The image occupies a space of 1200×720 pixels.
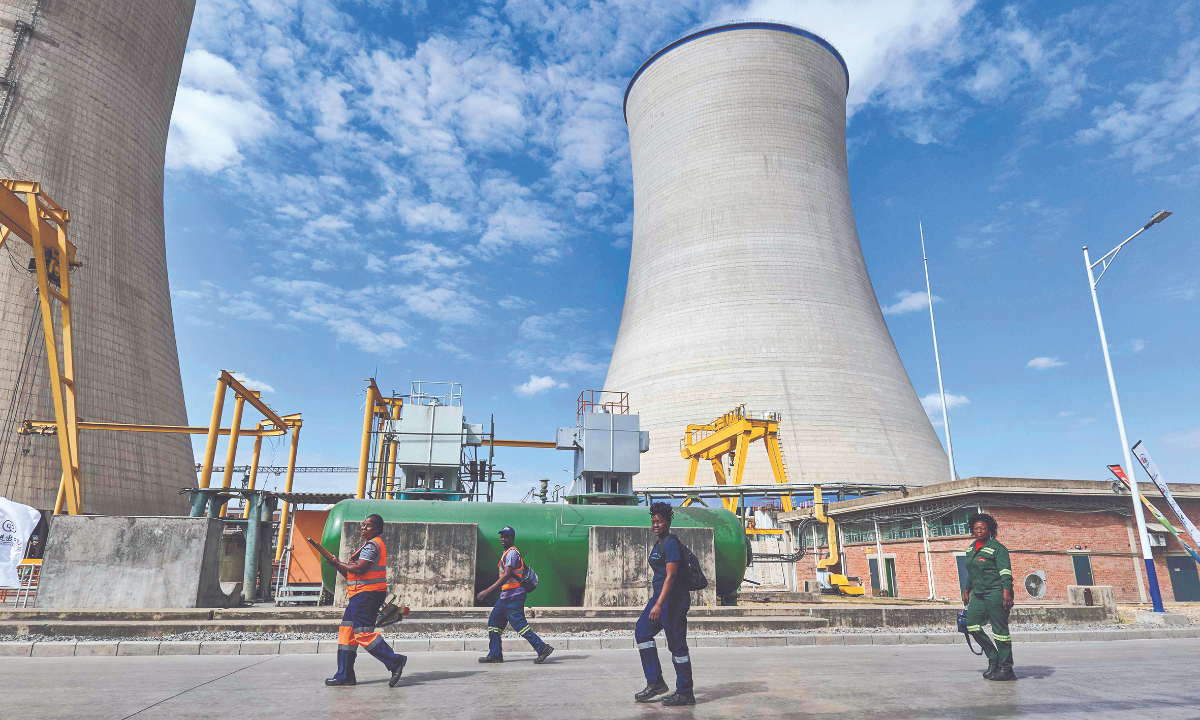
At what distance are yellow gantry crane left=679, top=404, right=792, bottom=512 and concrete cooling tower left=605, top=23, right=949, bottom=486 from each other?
35.0 inches

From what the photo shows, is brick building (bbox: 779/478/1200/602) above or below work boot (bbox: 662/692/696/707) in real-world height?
above

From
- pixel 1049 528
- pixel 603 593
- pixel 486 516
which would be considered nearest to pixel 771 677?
pixel 603 593

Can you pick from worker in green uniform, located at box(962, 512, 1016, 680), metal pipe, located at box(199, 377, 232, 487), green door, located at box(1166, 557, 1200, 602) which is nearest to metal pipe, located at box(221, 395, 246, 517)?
metal pipe, located at box(199, 377, 232, 487)

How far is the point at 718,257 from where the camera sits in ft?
88.3

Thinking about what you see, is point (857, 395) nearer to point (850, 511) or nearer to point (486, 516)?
point (850, 511)

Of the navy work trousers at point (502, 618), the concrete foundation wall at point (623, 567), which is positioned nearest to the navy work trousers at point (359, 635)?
the navy work trousers at point (502, 618)

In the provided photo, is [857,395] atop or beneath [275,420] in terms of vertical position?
atop

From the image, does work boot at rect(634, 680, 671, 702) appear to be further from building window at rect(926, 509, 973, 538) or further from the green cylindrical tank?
building window at rect(926, 509, 973, 538)

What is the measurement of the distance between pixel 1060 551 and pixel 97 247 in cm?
2806

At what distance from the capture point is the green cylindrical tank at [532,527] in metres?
10.5

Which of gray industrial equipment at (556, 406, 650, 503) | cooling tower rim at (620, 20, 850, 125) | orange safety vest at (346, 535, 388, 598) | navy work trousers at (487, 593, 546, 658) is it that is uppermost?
cooling tower rim at (620, 20, 850, 125)

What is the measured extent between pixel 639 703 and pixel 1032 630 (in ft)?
27.8

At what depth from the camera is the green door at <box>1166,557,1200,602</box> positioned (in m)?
18.5

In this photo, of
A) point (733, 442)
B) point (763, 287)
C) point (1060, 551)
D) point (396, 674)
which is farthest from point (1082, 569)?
point (396, 674)
